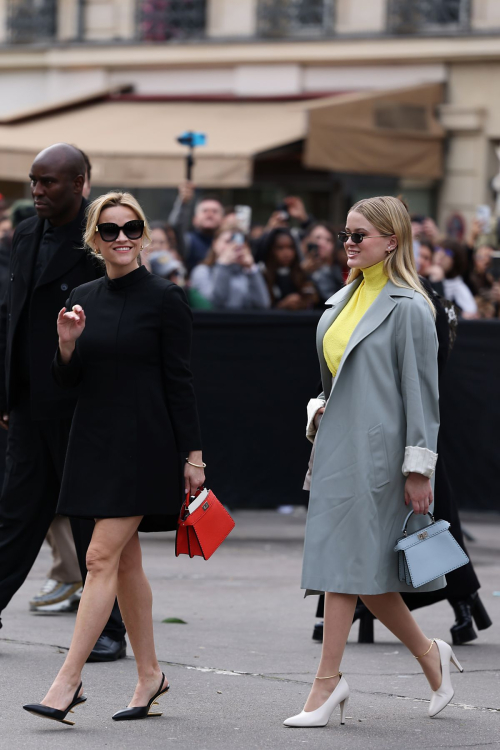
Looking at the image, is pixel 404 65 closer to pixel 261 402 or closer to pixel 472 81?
pixel 472 81

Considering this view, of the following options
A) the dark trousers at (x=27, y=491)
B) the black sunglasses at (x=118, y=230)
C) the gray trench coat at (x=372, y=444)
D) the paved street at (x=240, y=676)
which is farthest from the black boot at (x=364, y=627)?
the black sunglasses at (x=118, y=230)

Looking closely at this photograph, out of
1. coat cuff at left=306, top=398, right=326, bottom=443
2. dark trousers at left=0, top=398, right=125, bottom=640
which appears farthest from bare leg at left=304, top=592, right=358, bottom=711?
dark trousers at left=0, top=398, right=125, bottom=640

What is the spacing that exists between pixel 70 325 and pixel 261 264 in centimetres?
784

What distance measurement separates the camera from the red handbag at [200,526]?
5.22 m

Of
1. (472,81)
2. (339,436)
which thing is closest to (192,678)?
(339,436)

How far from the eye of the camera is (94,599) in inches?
199

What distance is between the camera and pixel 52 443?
6.39 meters

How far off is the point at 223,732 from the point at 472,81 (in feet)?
58.6

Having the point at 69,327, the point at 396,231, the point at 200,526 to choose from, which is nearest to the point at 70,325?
the point at 69,327

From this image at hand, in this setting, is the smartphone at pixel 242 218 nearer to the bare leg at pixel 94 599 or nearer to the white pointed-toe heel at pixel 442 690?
the white pointed-toe heel at pixel 442 690

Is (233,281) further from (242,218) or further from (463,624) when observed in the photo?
(463,624)

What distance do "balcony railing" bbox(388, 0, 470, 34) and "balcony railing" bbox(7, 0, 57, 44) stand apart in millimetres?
6311

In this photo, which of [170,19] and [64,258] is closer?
[64,258]

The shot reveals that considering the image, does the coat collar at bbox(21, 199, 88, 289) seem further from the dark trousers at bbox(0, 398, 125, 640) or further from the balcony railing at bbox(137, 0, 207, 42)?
the balcony railing at bbox(137, 0, 207, 42)
